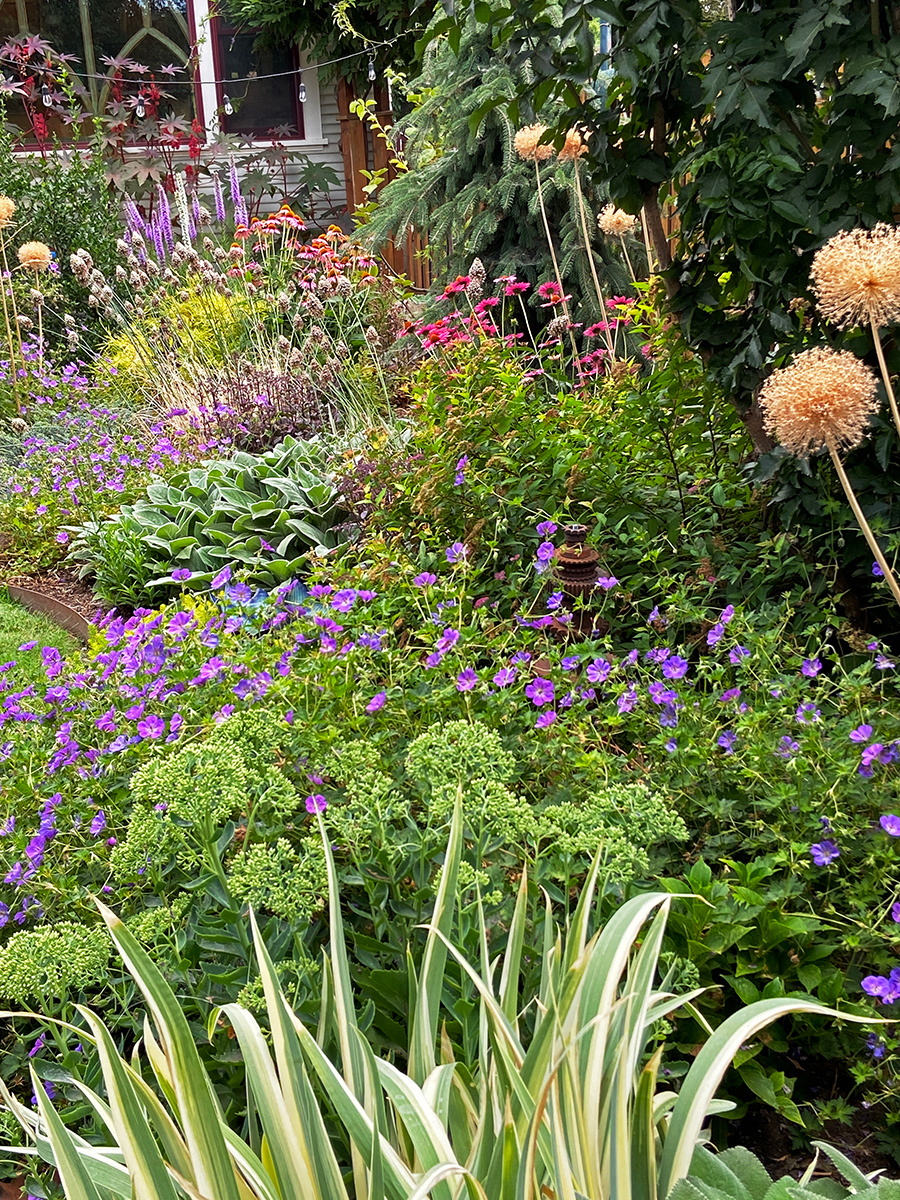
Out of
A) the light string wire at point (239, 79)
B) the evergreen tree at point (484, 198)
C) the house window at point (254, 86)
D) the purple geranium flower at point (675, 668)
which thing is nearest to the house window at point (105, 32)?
the light string wire at point (239, 79)

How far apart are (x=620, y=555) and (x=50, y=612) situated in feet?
9.07

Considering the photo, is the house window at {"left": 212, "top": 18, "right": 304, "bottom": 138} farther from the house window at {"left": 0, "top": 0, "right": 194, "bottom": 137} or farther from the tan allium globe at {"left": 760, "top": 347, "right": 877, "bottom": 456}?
the tan allium globe at {"left": 760, "top": 347, "right": 877, "bottom": 456}

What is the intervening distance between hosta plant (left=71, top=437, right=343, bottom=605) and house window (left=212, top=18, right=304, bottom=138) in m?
8.50

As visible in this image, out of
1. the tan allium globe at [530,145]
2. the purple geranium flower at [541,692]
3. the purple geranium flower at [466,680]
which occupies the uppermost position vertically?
the tan allium globe at [530,145]

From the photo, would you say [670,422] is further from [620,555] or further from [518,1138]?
[518,1138]

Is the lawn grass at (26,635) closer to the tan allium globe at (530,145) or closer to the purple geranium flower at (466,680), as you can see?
the purple geranium flower at (466,680)

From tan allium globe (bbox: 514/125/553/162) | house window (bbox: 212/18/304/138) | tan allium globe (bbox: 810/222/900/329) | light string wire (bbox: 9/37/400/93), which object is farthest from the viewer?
house window (bbox: 212/18/304/138)

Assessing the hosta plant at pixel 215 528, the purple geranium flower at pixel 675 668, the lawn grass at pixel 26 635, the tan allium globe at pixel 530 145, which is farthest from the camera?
the hosta plant at pixel 215 528

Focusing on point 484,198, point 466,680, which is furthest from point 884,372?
point 484,198

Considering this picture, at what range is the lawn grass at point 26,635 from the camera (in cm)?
375

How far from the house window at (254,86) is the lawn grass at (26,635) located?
8749 millimetres

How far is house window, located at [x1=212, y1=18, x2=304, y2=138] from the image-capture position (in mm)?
11359

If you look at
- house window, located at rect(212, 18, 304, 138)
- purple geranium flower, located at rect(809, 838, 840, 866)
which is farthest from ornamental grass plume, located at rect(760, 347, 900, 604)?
house window, located at rect(212, 18, 304, 138)

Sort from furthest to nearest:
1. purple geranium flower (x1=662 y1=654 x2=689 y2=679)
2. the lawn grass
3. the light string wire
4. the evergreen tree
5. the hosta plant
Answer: the light string wire → the evergreen tree → the hosta plant → the lawn grass → purple geranium flower (x1=662 y1=654 x2=689 y2=679)
